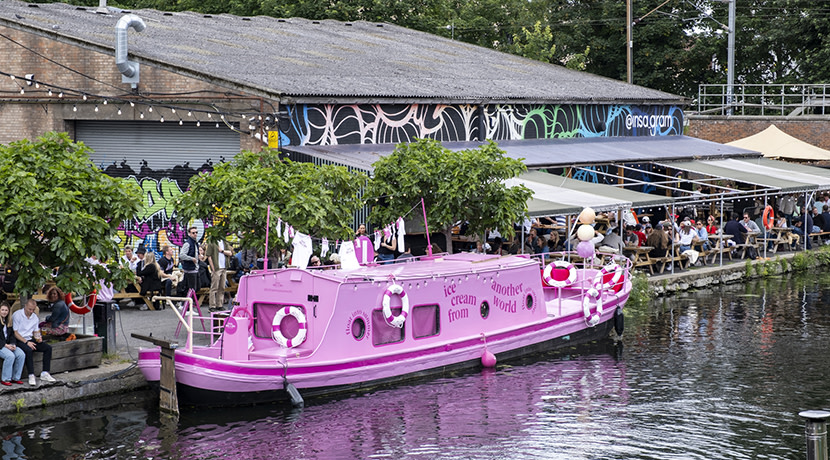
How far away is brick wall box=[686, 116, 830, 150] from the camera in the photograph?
1841 inches

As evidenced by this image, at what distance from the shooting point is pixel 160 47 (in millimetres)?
28438

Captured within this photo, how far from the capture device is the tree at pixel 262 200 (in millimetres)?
20141

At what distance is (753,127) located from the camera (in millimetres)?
47938

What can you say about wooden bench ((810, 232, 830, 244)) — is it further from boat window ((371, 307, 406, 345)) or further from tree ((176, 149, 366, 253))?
boat window ((371, 307, 406, 345))

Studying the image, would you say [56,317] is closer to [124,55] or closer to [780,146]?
[124,55]

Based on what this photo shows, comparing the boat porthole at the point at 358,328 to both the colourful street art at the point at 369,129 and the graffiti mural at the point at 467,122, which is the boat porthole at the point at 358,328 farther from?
the graffiti mural at the point at 467,122

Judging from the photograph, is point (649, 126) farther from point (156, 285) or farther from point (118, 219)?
point (118, 219)

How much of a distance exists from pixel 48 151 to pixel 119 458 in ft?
18.4

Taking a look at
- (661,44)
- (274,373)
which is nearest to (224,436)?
(274,373)

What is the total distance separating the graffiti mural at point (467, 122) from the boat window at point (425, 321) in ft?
26.2

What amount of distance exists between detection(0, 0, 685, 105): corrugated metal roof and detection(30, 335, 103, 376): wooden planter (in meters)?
9.53

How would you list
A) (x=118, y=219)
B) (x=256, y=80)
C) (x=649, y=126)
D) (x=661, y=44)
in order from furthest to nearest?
1. (x=661, y=44)
2. (x=649, y=126)
3. (x=256, y=80)
4. (x=118, y=219)

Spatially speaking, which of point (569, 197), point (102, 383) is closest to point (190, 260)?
point (102, 383)

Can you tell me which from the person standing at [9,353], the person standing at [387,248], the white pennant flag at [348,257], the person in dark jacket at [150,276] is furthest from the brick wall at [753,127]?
the person standing at [9,353]
